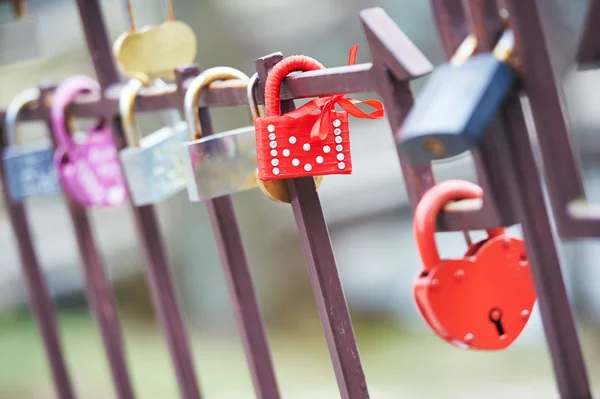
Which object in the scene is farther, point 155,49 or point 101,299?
point 101,299

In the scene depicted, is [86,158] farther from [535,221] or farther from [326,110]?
[535,221]

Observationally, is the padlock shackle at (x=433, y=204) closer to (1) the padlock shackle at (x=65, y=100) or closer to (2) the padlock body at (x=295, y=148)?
(2) the padlock body at (x=295, y=148)

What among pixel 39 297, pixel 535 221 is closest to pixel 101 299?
pixel 39 297

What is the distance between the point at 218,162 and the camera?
0.78 meters

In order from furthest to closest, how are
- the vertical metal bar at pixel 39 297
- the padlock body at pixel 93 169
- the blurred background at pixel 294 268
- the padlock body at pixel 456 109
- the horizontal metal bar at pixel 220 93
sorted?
the blurred background at pixel 294 268 → the vertical metal bar at pixel 39 297 → the padlock body at pixel 93 169 → the horizontal metal bar at pixel 220 93 → the padlock body at pixel 456 109

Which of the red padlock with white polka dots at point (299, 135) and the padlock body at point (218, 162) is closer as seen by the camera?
the red padlock with white polka dots at point (299, 135)

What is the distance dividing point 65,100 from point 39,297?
0.36 meters

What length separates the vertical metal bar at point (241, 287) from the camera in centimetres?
83

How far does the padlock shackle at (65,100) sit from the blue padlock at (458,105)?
65 cm

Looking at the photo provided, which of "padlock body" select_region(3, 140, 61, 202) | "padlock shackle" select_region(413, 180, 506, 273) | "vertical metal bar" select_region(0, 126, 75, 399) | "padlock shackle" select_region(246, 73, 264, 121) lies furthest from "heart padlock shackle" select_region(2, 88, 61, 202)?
A: "padlock shackle" select_region(413, 180, 506, 273)

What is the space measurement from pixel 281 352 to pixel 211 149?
255cm

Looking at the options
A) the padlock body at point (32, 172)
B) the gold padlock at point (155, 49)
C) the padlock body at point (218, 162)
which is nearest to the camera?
the padlock body at point (218, 162)

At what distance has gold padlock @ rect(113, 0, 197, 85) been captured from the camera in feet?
3.03

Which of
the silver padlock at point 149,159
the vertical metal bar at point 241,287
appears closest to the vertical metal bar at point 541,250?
the vertical metal bar at point 241,287
